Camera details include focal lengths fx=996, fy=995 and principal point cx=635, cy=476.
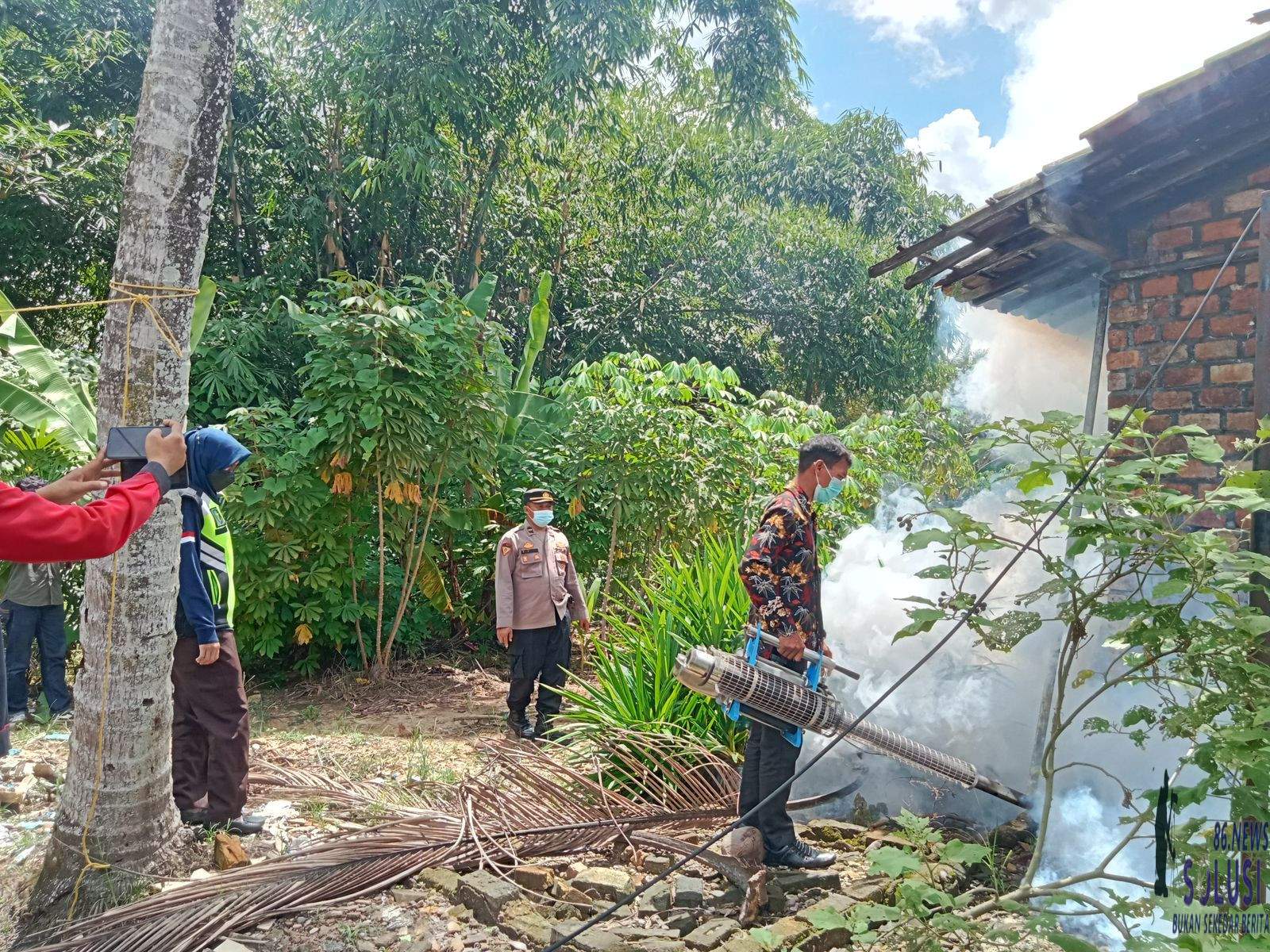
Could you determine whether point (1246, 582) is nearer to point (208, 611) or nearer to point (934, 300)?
point (208, 611)

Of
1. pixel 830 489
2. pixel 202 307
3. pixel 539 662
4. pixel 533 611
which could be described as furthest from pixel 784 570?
pixel 202 307

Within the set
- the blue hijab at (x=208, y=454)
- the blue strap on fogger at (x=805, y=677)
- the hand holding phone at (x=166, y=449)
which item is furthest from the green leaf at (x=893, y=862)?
the blue hijab at (x=208, y=454)

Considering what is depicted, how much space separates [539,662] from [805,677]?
11.1ft

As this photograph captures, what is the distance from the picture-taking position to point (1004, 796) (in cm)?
440

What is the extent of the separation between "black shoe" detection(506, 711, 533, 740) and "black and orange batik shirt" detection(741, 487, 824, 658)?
10.9 ft

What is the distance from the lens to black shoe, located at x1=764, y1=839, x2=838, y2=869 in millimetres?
4332

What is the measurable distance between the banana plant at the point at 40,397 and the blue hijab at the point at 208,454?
3.95 metres

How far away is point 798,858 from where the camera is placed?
433cm

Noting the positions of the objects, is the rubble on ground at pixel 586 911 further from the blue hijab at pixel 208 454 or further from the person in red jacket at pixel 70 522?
the blue hijab at pixel 208 454

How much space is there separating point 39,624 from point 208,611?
4.10 meters

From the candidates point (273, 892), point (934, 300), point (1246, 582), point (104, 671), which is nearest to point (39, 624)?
point (104, 671)

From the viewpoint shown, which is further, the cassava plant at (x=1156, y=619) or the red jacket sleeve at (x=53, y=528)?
the red jacket sleeve at (x=53, y=528)

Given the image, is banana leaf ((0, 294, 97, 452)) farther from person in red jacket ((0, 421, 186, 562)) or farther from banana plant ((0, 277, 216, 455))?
person in red jacket ((0, 421, 186, 562))

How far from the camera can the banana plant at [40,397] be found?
26.9 feet
